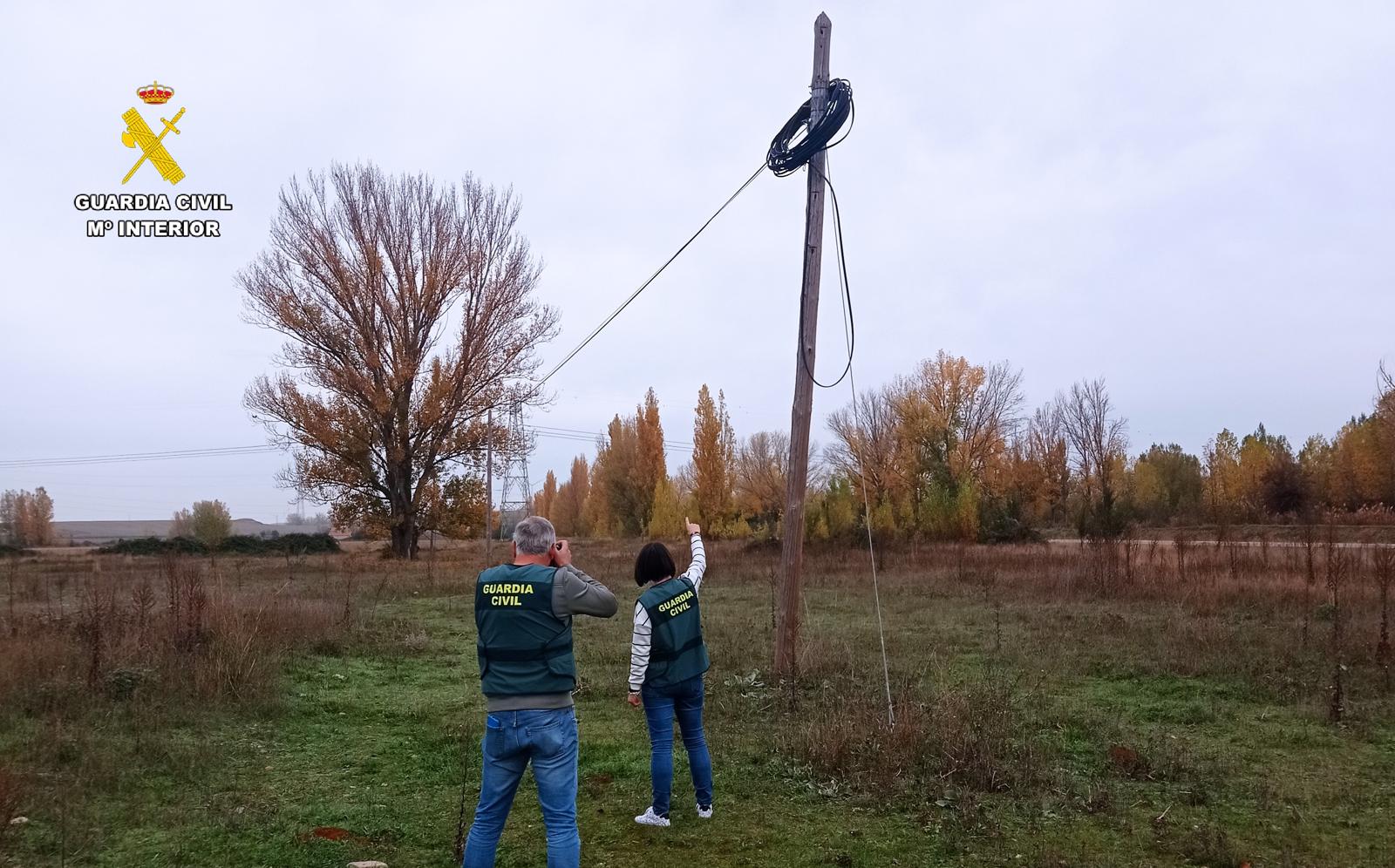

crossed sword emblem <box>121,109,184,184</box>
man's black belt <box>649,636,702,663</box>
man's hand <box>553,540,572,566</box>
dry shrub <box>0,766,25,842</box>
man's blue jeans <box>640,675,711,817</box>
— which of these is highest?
crossed sword emblem <box>121,109,184,184</box>

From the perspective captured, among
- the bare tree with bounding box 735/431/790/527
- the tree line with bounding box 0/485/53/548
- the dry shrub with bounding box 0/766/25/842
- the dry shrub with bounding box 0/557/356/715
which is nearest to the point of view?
the dry shrub with bounding box 0/766/25/842

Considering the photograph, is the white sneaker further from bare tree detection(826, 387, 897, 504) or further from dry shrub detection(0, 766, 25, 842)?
bare tree detection(826, 387, 897, 504)

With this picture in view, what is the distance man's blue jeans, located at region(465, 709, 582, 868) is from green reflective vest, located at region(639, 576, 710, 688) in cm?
117

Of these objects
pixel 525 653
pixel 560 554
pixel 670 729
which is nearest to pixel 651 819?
pixel 670 729

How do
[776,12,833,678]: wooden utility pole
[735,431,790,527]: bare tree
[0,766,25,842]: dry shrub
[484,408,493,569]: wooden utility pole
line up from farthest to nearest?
1. [735,431,790,527]: bare tree
2. [484,408,493,569]: wooden utility pole
3. [776,12,833,678]: wooden utility pole
4. [0,766,25,842]: dry shrub

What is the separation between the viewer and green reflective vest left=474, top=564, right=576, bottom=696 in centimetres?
401

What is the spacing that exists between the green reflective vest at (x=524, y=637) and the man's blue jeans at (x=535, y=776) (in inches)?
5.2

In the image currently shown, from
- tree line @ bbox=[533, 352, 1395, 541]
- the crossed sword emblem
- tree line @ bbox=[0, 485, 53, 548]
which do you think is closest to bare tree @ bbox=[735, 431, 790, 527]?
tree line @ bbox=[533, 352, 1395, 541]

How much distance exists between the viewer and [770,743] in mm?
7305

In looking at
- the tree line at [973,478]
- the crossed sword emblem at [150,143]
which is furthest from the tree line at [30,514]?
the crossed sword emblem at [150,143]

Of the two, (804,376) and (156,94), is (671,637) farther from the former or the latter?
(156,94)

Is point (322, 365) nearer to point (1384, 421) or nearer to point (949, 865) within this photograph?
point (949, 865)

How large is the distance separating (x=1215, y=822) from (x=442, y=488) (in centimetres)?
3263

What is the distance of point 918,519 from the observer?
3744cm
